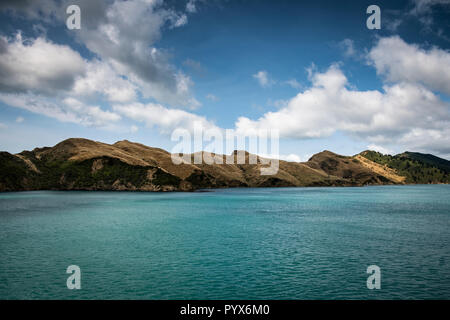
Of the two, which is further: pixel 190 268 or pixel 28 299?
pixel 190 268

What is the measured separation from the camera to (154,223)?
58.9m

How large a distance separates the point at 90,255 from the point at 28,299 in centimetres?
1219

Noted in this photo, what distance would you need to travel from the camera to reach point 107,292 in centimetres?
2206

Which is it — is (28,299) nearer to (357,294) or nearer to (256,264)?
(256,264)

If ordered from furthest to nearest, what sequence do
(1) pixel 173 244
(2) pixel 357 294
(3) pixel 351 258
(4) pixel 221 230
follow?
(4) pixel 221 230
(1) pixel 173 244
(3) pixel 351 258
(2) pixel 357 294

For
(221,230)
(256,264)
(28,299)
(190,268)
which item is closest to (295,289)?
(256,264)

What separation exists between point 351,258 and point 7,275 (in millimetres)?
34540

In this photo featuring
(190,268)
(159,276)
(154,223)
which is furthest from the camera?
(154,223)

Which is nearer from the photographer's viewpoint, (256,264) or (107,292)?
(107,292)

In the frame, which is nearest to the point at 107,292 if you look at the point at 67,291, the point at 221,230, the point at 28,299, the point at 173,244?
the point at 67,291

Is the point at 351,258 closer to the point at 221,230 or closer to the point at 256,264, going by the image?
the point at 256,264
